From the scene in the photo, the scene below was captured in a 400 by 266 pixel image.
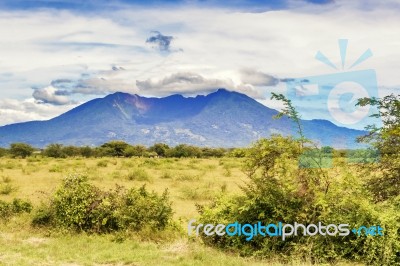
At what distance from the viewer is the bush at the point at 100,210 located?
13641 millimetres

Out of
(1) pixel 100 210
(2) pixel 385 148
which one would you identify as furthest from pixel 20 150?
(2) pixel 385 148

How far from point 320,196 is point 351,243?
1162mm

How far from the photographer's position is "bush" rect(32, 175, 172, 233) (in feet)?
44.8

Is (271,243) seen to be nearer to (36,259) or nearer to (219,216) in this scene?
(219,216)

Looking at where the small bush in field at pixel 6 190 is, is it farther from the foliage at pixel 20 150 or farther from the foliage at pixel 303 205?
the foliage at pixel 20 150

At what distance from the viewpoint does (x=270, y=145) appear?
11.2 metres

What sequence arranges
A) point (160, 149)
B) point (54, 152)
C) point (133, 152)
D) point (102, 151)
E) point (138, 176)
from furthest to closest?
point (160, 149) < point (133, 152) < point (102, 151) < point (54, 152) < point (138, 176)

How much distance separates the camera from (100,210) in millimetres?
13992

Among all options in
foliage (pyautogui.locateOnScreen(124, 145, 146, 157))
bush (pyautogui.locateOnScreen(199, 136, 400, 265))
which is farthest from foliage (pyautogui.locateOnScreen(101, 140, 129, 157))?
bush (pyautogui.locateOnScreen(199, 136, 400, 265))

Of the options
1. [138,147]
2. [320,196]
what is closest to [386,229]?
[320,196]

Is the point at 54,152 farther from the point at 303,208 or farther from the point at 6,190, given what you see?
the point at 303,208

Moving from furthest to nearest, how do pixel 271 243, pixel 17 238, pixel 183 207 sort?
pixel 183 207 → pixel 17 238 → pixel 271 243

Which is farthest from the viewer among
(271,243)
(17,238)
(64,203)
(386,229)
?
(64,203)

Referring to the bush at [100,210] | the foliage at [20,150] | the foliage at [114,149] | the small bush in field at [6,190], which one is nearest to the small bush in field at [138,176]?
the small bush in field at [6,190]
